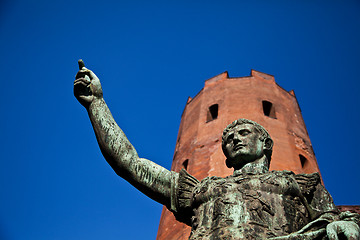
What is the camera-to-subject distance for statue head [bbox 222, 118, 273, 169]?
13.6 feet

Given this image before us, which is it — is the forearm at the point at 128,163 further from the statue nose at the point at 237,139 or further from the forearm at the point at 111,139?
the statue nose at the point at 237,139

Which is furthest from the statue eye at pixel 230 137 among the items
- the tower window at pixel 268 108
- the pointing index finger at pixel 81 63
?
the tower window at pixel 268 108

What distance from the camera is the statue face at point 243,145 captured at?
4.13m

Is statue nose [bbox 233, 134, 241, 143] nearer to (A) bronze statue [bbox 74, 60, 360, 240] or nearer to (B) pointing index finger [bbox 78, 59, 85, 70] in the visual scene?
(A) bronze statue [bbox 74, 60, 360, 240]

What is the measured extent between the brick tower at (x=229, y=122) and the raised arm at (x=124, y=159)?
38.7ft

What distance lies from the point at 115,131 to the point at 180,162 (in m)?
15.3

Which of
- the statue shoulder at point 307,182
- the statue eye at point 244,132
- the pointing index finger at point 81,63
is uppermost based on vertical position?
the pointing index finger at point 81,63

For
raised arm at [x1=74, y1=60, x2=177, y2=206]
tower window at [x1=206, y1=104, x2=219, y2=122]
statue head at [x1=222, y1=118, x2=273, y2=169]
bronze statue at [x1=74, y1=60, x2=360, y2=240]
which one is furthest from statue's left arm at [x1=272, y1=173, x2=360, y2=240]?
tower window at [x1=206, y1=104, x2=219, y2=122]

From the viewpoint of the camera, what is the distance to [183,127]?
21.3 meters

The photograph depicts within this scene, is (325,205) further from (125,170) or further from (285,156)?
(285,156)

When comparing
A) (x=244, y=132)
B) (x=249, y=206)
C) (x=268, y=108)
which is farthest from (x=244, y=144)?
(x=268, y=108)

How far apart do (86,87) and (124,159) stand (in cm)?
75

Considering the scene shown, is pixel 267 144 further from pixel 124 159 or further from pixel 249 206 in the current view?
pixel 124 159

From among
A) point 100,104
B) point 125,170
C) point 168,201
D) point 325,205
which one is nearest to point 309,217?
point 325,205
